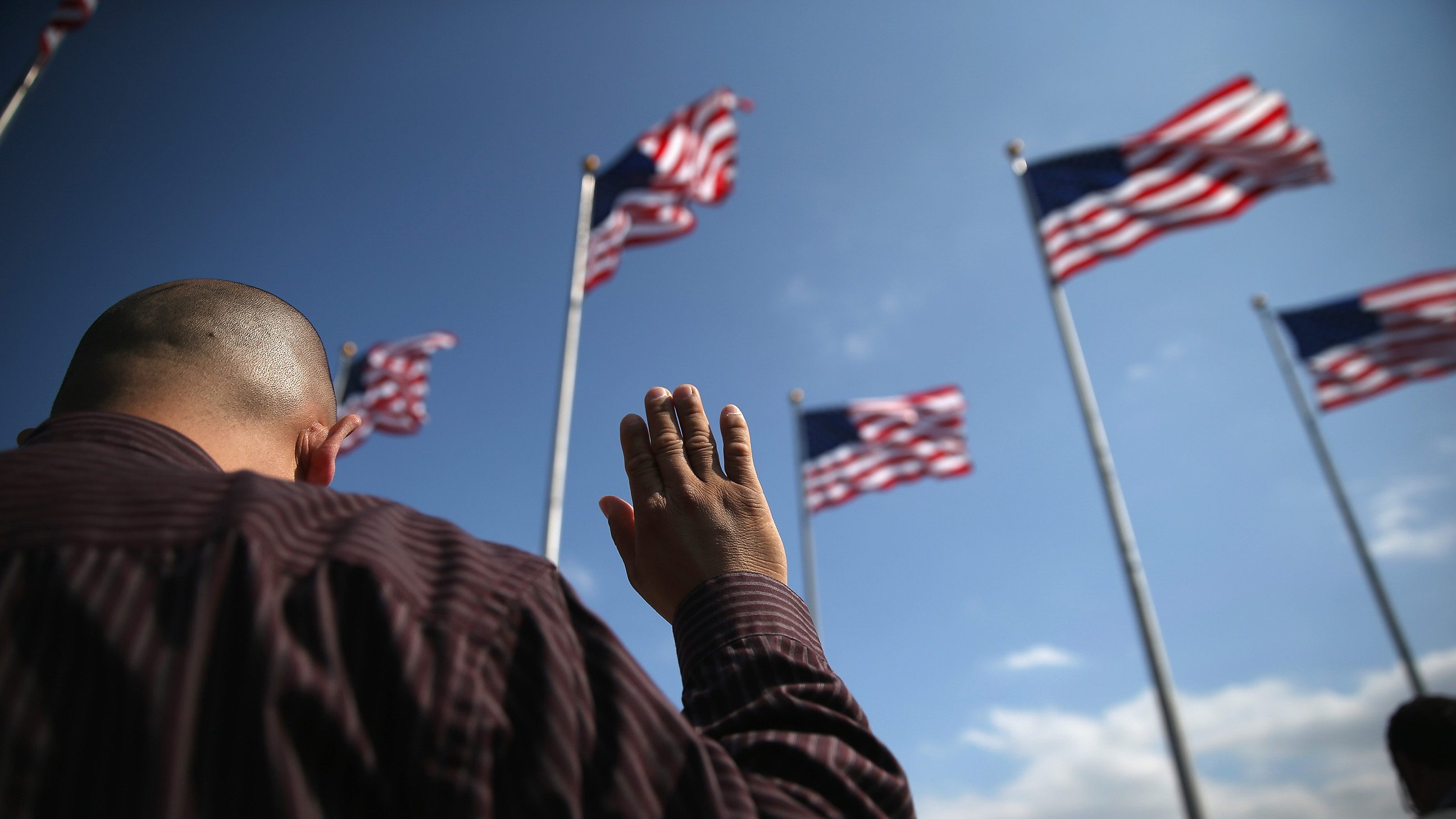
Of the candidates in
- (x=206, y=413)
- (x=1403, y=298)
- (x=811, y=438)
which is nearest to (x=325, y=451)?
(x=206, y=413)

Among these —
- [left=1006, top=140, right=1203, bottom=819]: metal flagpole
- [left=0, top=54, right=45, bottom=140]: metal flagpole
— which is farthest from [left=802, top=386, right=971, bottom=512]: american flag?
[left=0, top=54, right=45, bottom=140]: metal flagpole

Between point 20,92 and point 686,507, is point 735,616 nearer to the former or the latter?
point 686,507

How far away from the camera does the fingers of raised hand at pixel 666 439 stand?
5.78 ft

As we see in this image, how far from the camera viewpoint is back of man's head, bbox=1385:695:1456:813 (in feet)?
15.1

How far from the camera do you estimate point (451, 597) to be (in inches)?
43.4

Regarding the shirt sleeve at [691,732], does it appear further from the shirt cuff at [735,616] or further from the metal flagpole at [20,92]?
the metal flagpole at [20,92]

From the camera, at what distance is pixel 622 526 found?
197 cm

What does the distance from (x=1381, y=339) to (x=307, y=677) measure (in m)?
15.6

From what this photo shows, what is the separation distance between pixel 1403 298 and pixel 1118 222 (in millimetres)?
6140

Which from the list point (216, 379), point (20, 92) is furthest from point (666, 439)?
point (20, 92)

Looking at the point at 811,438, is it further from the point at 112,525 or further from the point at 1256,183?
the point at 112,525

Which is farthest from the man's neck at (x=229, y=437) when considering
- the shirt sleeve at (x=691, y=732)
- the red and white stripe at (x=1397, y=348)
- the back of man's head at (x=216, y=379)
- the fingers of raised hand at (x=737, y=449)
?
the red and white stripe at (x=1397, y=348)

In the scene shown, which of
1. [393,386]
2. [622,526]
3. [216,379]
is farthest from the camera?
[393,386]

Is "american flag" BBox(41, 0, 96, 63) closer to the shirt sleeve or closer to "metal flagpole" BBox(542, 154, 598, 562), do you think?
"metal flagpole" BBox(542, 154, 598, 562)
